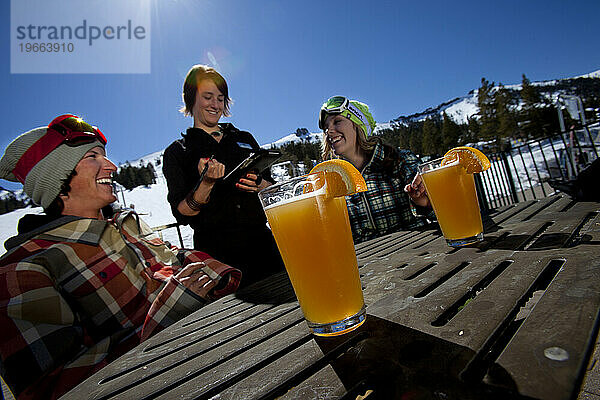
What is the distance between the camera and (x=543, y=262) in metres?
0.70

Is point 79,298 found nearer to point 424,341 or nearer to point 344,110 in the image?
point 424,341

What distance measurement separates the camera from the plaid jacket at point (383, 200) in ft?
8.18

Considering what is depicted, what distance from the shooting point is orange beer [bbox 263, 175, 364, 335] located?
0.64 metres

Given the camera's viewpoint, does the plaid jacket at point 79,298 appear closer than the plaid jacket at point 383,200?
Yes

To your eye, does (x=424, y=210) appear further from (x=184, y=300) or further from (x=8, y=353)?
(x=8, y=353)

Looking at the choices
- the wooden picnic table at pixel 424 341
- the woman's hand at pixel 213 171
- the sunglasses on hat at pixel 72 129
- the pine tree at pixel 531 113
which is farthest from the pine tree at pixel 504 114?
the sunglasses on hat at pixel 72 129

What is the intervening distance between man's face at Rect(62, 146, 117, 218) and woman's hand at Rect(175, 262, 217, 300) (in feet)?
2.67

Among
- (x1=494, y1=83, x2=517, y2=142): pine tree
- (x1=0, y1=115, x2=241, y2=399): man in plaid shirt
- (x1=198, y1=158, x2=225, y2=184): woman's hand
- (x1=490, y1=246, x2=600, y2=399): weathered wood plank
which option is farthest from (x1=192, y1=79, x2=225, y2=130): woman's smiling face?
(x1=494, y1=83, x2=517, y2=142): pine tree

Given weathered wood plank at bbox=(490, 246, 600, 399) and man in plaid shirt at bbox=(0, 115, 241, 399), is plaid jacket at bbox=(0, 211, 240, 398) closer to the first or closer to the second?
man in plaid shirt at bbox=(0, 115, 241, 399)

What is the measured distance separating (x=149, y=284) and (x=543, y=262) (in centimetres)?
173

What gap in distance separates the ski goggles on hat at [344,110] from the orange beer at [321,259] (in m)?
2.16

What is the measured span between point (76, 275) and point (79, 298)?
106mm

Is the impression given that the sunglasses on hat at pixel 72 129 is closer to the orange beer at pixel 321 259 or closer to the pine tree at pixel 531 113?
the orange beer at pixel 321 259

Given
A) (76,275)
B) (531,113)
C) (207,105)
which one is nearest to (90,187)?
(76,275)
